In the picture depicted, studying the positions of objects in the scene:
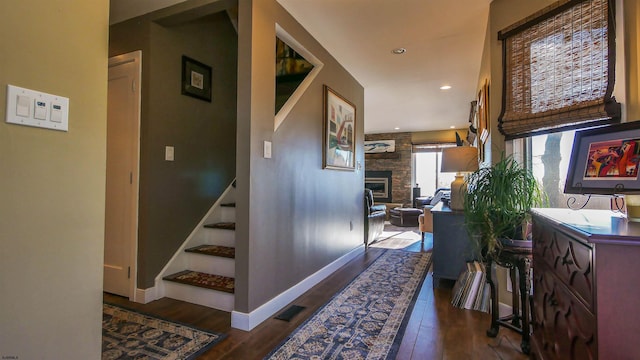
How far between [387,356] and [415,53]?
2.96m

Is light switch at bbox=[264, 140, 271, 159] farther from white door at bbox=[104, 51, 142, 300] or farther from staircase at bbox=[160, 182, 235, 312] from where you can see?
white door at bbox=[104, 51, 142, 300]

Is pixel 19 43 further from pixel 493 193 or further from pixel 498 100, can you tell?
pixel 498 100

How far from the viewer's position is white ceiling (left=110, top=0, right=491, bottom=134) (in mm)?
2500

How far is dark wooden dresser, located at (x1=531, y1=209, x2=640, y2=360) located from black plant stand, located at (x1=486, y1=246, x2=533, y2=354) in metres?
0.60

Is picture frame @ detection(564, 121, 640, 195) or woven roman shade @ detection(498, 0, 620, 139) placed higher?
woven roman shade @ detection(498, 0, 620, 139)

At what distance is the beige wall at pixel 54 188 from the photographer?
865 mm

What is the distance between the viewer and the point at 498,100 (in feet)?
7.97

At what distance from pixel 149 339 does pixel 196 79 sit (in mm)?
2261

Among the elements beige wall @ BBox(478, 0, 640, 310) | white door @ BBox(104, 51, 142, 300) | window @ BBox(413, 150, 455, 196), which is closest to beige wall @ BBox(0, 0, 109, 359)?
white door @ BBox(104, 51, 142, 300)

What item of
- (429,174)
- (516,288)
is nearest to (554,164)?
(516,288)

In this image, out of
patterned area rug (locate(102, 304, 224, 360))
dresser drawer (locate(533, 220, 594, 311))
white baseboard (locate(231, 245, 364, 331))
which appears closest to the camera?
dresser drawer (locate(533, 220, 594, 311))

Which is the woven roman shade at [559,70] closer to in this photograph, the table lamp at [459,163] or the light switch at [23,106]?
the table lamp at [459,163]

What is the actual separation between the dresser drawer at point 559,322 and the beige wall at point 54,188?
5.26 feet

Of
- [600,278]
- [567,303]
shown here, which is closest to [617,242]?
[600,278]
